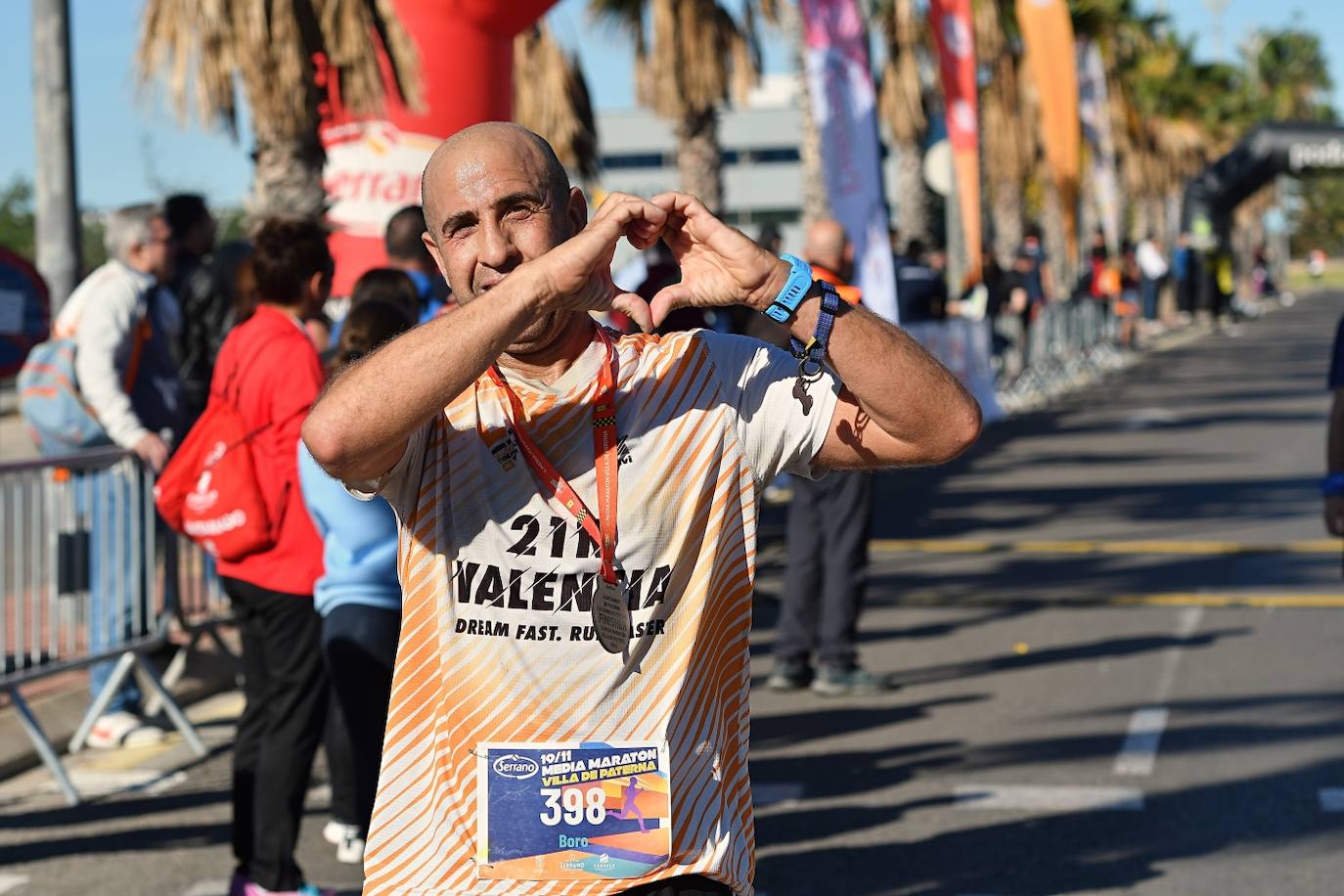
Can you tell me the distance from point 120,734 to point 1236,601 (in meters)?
5.91

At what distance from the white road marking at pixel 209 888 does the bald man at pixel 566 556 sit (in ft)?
10.5

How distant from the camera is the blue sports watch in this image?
262cm

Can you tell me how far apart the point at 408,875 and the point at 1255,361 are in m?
33.3

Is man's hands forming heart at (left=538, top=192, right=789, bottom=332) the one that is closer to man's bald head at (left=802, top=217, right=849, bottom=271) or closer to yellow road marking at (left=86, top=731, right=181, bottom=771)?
yellow road marking at (left=86, top=731, right=181, bottom=771)

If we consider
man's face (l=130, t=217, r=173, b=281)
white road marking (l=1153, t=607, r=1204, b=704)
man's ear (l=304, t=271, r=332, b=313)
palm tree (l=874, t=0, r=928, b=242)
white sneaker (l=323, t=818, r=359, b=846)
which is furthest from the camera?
palm tree (l=874, t=0, r=928, b=242)

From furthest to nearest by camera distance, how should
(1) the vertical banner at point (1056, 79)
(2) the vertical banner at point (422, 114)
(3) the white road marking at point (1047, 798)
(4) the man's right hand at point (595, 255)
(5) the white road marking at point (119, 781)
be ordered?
(1) the vertical banner at point (1056, 79) → (2) the vertical banner at point (422, 114) → (5) the white road marking at point (119, 781) → (3) the white road marking at point (1047, 798) → (4) the man's right hand at point (595, 255)

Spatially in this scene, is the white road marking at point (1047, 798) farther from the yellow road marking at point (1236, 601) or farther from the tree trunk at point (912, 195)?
the tree trunk at point (912, 195)

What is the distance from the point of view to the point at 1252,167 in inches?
1688

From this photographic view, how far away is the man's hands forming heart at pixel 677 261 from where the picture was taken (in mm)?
2406

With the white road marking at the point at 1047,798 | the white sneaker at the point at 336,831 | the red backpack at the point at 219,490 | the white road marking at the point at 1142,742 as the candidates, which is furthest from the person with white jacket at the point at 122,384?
the white road marking at the point at 1142,742

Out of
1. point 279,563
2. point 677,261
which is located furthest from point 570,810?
point 279,563

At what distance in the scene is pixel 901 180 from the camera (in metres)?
28.5

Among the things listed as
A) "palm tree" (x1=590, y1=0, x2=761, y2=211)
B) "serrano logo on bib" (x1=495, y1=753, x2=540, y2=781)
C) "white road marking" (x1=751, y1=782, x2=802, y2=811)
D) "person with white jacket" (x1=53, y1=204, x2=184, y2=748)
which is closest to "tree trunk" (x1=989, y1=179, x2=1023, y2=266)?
"palm tree" (x1=590, y1=0, x2=761, y2=211)

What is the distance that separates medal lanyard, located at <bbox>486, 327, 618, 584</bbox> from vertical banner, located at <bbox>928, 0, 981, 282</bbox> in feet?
52.9
